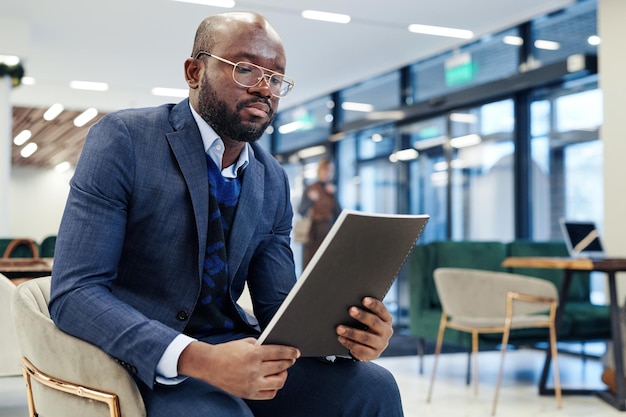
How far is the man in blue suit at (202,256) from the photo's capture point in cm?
115

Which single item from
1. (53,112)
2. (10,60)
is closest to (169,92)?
(53,112)

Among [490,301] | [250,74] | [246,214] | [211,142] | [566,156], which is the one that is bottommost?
[490,301]

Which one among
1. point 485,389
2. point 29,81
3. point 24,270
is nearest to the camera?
point 24,270

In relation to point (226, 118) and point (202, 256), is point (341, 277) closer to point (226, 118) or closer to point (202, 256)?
point (202, 256)

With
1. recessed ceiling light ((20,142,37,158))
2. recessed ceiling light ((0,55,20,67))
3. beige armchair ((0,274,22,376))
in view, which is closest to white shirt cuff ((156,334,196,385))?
beige armchair ((0,274,22,376))

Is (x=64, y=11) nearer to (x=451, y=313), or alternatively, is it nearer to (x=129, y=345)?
(x=451, y=313)

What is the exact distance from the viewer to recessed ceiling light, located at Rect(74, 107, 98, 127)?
38.4 feet

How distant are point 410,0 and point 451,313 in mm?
3340

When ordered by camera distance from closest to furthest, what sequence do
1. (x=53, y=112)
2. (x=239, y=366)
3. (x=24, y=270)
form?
(x=239, y=366) → (x=24, y=270) → (x=53, y=112)

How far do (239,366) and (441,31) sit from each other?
6.82 metres

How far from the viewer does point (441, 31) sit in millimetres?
7453

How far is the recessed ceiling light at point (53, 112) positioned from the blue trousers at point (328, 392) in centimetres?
1032

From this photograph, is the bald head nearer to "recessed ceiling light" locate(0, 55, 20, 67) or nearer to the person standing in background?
the person standing in background

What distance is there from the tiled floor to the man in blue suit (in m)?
2.56
